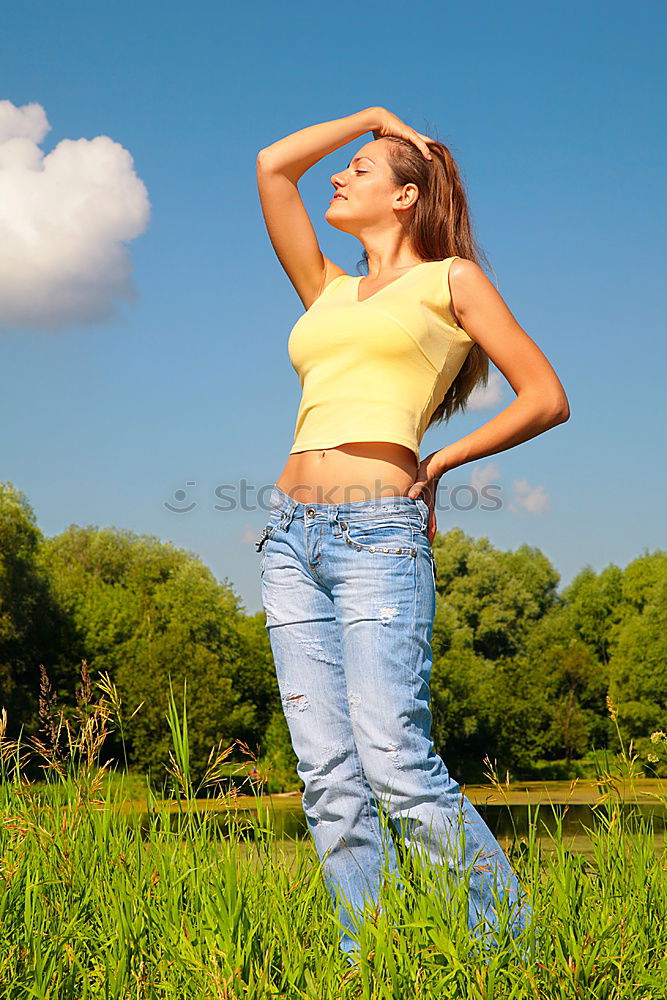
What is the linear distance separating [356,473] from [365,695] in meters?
0.57

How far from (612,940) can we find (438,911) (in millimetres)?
423

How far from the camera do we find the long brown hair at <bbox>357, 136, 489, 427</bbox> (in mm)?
2844

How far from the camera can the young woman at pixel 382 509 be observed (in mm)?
2262

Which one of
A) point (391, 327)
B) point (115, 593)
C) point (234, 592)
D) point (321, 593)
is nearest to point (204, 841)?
point (321, 593)

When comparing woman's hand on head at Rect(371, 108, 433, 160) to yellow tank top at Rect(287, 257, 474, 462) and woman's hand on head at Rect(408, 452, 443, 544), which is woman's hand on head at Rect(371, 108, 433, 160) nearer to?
yellow tank top at Rect(287, 257, 474, 462)

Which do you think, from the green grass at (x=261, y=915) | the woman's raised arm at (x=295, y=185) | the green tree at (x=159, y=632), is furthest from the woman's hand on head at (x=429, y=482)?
the green tree at (x=159, y=632)

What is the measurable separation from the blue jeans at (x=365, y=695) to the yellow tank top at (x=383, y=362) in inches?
8.8

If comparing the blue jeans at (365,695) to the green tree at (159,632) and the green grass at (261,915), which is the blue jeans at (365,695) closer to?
the green grass at (261,915)

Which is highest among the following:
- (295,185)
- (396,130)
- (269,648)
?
(396,130)

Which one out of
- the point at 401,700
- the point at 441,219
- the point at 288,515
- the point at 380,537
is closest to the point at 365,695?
the point at 401,700

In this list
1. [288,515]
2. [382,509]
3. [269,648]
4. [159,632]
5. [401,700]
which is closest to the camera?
[401,700]

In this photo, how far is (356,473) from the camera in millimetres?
2451

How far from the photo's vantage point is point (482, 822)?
2303mm

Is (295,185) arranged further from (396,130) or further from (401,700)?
(401,700)
